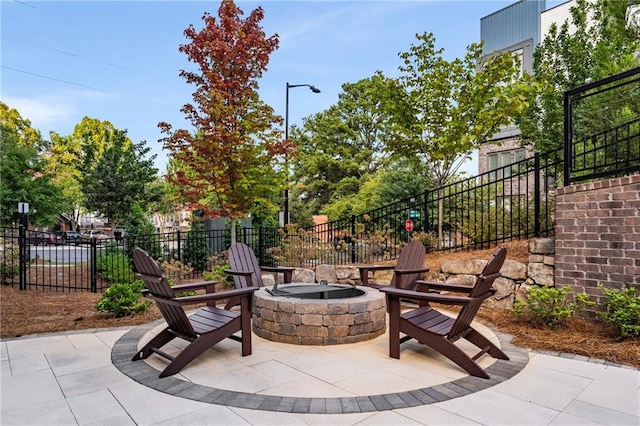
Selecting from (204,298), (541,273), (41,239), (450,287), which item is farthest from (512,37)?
(41,239)

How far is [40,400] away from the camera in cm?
280

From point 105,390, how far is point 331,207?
20258 millimetres

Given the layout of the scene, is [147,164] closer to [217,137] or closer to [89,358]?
[217,137]

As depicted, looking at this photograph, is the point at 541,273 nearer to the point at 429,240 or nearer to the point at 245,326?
the point at 429,240

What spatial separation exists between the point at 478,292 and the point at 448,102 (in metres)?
5.09

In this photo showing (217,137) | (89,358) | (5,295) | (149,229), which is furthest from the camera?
(149,229)

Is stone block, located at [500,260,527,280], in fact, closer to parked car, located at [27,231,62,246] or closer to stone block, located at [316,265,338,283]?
stone block, located at [316,265,338,283]

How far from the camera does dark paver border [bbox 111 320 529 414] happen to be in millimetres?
2660

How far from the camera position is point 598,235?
460cm

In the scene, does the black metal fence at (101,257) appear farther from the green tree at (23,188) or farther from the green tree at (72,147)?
the green tree at (72,147)

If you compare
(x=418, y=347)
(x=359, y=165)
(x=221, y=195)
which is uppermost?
(x=359, y=165)

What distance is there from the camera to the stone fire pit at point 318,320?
13.7 ft

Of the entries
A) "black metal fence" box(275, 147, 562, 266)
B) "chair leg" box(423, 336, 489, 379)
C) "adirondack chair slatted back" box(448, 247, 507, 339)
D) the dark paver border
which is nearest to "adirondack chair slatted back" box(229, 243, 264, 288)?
the dark paver border

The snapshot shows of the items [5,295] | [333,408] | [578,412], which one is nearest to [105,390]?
[333,408]
